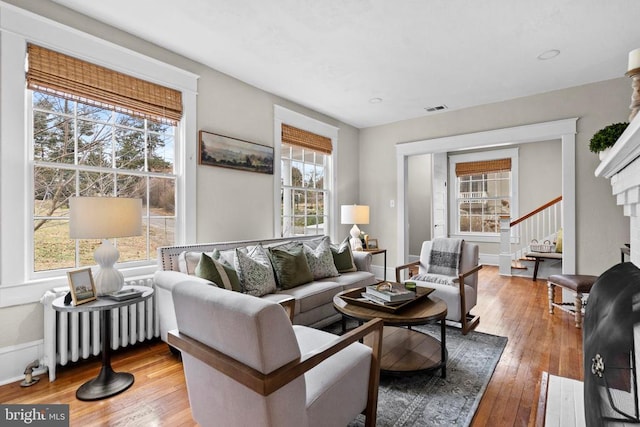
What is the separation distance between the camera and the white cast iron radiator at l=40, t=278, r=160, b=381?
7.19 feet

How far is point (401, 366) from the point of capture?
222 cm

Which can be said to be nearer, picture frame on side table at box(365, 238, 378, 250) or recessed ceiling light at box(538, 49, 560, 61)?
recessed ceiling light at box(538, 49, 560, 61)

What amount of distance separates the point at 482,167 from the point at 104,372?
715 cm

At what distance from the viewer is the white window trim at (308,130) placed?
13.4ft

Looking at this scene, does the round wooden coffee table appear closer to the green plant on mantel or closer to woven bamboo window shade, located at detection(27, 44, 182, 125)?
the green plant on mantel

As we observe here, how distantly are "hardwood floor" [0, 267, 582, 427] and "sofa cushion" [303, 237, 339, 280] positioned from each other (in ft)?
4.87

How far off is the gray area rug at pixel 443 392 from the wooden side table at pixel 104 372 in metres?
1.55

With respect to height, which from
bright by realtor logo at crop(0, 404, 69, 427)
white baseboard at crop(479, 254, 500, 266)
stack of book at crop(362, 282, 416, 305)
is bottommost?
bright by realtor logo at crop(0, 404, 69, 427)

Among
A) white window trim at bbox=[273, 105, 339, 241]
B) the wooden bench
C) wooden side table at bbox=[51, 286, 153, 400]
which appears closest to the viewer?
wooden side table at bbox=[51, 286, 153, 400]

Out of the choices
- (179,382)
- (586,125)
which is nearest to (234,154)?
(179,382)

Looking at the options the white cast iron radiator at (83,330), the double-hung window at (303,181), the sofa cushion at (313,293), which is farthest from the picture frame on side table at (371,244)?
the white cast iron radiator at (83,330)

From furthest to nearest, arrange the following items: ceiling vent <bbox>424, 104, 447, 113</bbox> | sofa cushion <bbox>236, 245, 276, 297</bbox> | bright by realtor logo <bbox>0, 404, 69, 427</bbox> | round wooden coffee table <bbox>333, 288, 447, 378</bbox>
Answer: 1. ceiling vent <bbox>424, 104, 447, 113</bbox>
2. sofa cushion <bbox>236, 245, 276, 297</bbox>
3. round wooden coffee table <bbox>333, 288, 447, 378</bbox>
4. bright by realtor logo <bbox>0, 404, 69, 427</bbox>

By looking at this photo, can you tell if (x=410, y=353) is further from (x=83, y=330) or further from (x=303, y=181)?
(x=303, y=181)

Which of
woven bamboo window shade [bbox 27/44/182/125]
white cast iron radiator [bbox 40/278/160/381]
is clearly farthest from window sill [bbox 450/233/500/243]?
white cast iron radiator [bbox 40/278/160/381]
